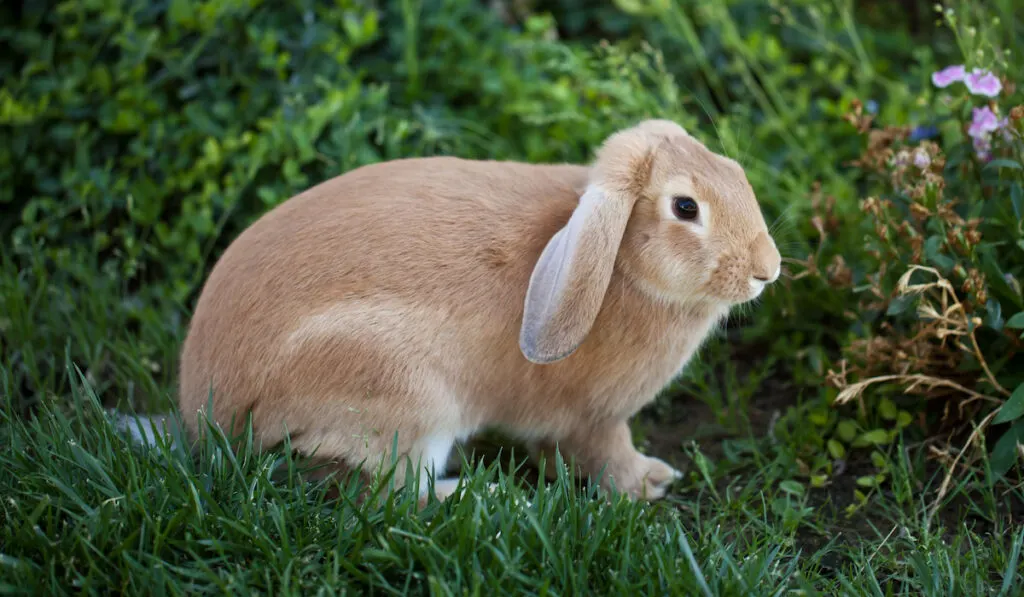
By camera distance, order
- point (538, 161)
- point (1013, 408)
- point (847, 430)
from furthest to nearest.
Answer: point (538, 161)
point (847, 430)
point (1013, 408)

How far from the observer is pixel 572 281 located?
2.90 meters

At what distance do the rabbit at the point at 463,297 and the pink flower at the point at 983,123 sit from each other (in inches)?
37.5

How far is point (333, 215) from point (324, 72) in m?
1.86

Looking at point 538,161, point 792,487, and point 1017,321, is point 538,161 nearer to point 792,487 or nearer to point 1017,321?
point 792,487

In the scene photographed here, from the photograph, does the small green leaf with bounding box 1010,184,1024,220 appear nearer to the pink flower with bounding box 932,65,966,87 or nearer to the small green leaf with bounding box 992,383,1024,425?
the pink flower with bounding box 932,65,966,87

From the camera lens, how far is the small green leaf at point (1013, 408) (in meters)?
3.18

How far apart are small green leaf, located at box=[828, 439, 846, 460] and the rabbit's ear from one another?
1.19m

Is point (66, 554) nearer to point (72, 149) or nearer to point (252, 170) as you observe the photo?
point (252, 170)

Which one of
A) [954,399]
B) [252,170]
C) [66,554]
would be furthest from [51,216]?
[954,399]

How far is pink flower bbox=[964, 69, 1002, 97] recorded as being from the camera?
3.45 m

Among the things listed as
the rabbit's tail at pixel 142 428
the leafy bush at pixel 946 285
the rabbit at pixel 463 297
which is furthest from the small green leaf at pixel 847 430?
the rabbit's tail at pixel 142 428

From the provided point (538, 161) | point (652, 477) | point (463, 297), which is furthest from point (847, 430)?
point (538, 161)

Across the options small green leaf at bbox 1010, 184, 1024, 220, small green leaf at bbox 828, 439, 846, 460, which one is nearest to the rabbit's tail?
Result: small green leaf at bbox 828, 439, 846, 460

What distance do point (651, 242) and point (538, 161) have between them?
1.82 m
